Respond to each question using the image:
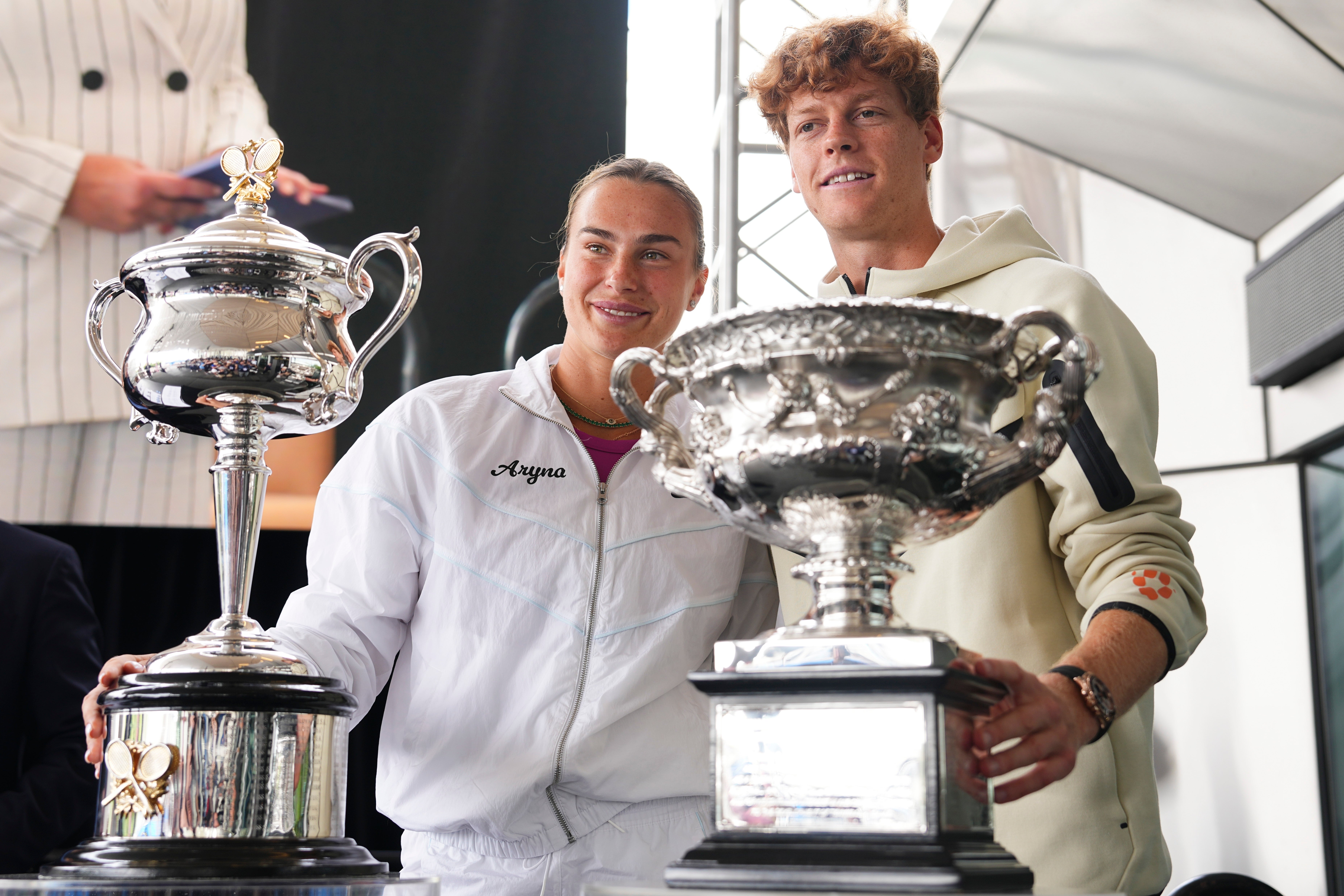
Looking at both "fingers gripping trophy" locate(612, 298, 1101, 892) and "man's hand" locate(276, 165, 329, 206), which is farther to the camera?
Result: "man's hand" locate(276, 165, 329, 206)

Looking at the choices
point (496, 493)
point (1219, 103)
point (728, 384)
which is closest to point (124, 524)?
point (496, 493)

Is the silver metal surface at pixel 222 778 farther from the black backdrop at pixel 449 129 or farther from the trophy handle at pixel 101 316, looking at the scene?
the black backdrop at pixel 449 129

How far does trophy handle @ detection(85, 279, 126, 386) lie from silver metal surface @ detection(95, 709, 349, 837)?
377 millimetres

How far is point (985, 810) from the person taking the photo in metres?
0.89

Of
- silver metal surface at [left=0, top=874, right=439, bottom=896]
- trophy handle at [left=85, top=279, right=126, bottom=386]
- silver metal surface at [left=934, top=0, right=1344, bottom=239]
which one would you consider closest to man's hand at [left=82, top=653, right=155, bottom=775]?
silver metal surface at [left=0, top=874, right=439, bottom=896]

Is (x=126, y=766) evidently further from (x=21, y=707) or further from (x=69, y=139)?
(x=69, y=139)

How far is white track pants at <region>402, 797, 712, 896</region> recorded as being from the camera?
151 centimetres

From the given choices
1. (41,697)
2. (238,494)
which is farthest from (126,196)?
(238,494)

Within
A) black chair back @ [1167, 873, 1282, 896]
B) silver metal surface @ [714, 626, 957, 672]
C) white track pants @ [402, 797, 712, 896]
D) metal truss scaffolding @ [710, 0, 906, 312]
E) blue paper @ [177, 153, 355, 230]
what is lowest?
black chair back @ [1167, 873, 1282, 896]

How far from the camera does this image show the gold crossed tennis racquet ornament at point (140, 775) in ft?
3.72

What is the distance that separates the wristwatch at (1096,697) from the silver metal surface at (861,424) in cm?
17

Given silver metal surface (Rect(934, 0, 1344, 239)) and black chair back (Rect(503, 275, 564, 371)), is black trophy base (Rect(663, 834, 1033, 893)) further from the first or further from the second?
black chair back (Rect(503, 275, 564, 371))

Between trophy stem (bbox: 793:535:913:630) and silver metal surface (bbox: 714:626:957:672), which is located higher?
trophy stem (bbox: 793:535:913:630)

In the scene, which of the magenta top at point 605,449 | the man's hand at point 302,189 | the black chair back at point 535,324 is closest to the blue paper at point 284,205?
the man's hand at point 302,189
